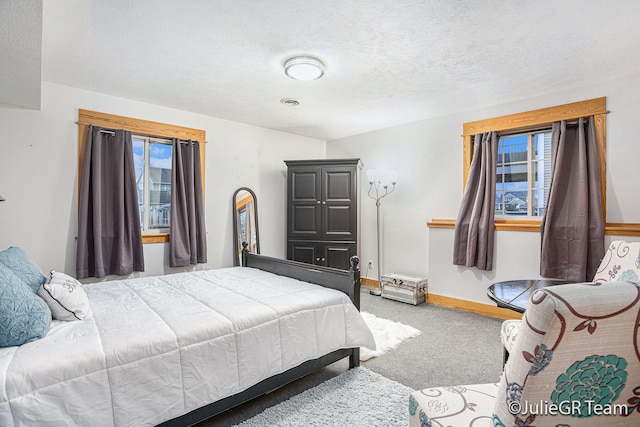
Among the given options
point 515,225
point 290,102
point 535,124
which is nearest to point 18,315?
point 290,102

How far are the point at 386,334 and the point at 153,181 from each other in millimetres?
3246

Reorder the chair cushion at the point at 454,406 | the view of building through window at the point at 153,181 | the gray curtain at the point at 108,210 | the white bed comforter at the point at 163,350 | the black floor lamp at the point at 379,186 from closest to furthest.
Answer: the chair cushion at the point at 454,406 < the white bed comforter at the point at 163,350 < the gray curtain at the point at 108,210 < the view of building through window at the point at 153,181 < the black floor lamp at the point at 379,186

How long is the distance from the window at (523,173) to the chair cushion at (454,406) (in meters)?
3.11

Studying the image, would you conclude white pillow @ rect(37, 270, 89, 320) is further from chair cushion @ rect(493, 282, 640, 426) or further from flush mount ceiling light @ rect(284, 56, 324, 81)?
flush mount ceiling light @ rect(284, 56, 324, 81)

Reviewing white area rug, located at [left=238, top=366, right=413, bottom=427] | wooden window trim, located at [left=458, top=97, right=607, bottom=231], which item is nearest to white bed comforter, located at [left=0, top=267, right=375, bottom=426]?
white area rug, located at [left=238, top=366, right=413, bottom=427]

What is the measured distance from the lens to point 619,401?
2.78ft

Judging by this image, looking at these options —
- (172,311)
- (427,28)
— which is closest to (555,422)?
(172,311)

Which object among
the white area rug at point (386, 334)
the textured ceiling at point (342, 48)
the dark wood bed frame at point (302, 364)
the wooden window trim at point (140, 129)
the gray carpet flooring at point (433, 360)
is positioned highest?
the textured ceiling at point (342, 48)

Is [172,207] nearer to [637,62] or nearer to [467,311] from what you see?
[467,311]

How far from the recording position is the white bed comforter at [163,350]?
1278mm

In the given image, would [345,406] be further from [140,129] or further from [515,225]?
[140,129]

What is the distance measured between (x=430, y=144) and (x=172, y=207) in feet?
11.3

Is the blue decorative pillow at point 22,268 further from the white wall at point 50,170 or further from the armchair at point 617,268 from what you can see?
the armchair at point 617,268

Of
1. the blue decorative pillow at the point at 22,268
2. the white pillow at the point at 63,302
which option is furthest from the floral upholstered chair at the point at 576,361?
the blue decorative pillow at the point at 22,268
